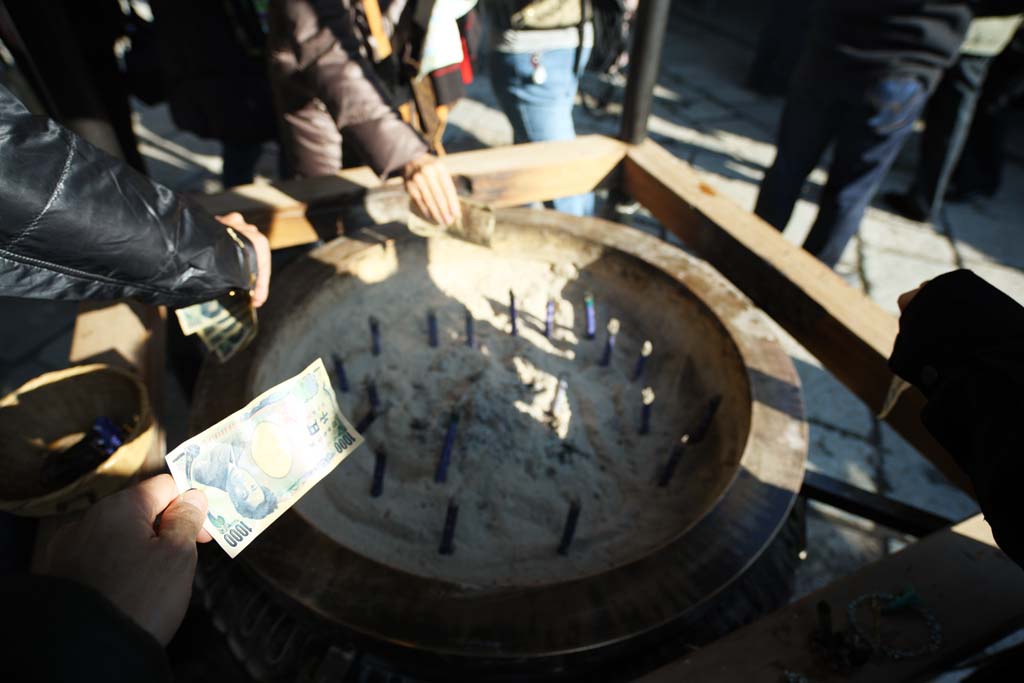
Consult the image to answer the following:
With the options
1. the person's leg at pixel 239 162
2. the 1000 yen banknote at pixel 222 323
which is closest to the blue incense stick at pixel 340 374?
the 1000 yen banknote at pixel 222 323

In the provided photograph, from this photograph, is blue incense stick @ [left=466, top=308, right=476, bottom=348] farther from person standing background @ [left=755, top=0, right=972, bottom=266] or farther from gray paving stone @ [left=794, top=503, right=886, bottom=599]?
person standing background @ [left=755, top=0, right=972, bottom=266]

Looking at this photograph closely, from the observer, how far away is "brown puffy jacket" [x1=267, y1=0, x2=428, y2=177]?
1.75m

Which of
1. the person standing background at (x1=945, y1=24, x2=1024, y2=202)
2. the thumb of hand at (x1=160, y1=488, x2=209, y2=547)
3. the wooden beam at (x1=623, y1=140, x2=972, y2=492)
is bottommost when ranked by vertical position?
the person standing background at (x1=945, y1=24, x2=1024, y2=202)

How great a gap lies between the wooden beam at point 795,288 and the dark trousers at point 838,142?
3.12 feet

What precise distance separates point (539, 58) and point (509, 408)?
5.35ft

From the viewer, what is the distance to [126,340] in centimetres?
164

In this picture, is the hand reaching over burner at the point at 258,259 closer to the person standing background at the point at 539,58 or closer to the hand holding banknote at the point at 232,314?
the hand holding banknote at the point at 232,314

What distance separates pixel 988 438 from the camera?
842 millimetres

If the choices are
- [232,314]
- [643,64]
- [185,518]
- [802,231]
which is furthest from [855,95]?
[185,518]

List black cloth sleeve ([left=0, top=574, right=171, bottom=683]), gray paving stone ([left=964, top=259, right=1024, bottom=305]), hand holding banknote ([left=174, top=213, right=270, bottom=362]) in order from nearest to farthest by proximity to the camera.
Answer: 1. black cloth sleeve ([left=0, top=574, right=171, bottom=683])
2. hand holding banknote ([left=174, top=213, right=270, bottom=362])
3. gray paving stone ([left=964, top=259, right=1024, bottom=305])

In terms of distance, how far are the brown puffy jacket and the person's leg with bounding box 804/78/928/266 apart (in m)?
1.93

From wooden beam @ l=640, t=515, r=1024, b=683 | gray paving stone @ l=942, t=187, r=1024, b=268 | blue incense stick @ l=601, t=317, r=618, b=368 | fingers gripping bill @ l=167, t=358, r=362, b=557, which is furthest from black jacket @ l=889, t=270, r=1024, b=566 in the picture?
gray paving stone @ l=942, t=187, r=1024, b=268

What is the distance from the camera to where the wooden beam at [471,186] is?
1.89 metres

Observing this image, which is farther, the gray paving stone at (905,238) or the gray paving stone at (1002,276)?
the gray paving stone at (905,238)
